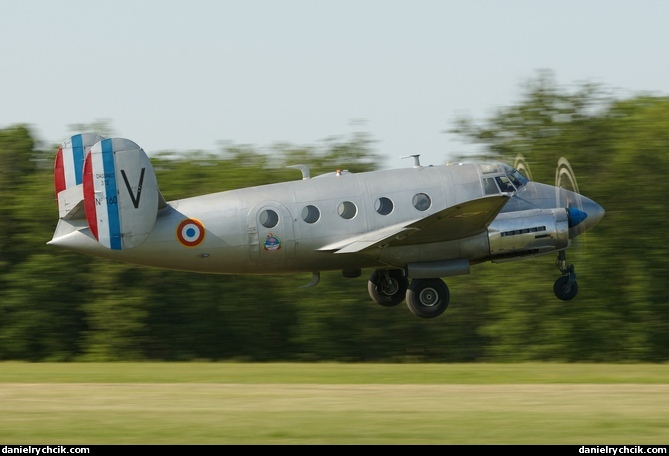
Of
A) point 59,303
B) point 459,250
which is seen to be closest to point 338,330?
point 59,303

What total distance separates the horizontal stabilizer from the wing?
4.34m

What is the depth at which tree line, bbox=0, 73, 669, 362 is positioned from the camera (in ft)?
144

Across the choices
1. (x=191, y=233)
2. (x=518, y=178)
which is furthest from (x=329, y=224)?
(x=518, y=178)

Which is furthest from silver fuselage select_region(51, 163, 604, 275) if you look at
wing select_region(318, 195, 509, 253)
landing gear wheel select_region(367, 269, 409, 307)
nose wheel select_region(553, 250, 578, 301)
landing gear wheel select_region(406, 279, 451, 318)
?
landing gear wheel select_region(367, 269, 409, 307)

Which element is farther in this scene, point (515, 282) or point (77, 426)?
point (515, 282)

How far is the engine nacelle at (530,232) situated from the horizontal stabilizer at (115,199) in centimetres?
834

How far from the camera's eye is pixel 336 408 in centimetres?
1833

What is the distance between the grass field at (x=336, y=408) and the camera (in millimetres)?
15395

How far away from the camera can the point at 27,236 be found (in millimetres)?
46281

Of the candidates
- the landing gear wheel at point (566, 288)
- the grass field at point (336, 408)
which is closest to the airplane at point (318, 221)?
the landing gear wheel at point (566, 288)

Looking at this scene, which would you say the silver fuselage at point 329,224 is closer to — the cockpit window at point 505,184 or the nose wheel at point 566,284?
the cockpit window at point 505,184

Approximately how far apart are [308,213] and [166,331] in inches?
818

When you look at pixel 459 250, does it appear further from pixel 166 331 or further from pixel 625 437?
pixel 166 331

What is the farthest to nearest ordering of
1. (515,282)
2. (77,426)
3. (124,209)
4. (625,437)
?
(515,282), (124,209), (77,426), (625,437)
